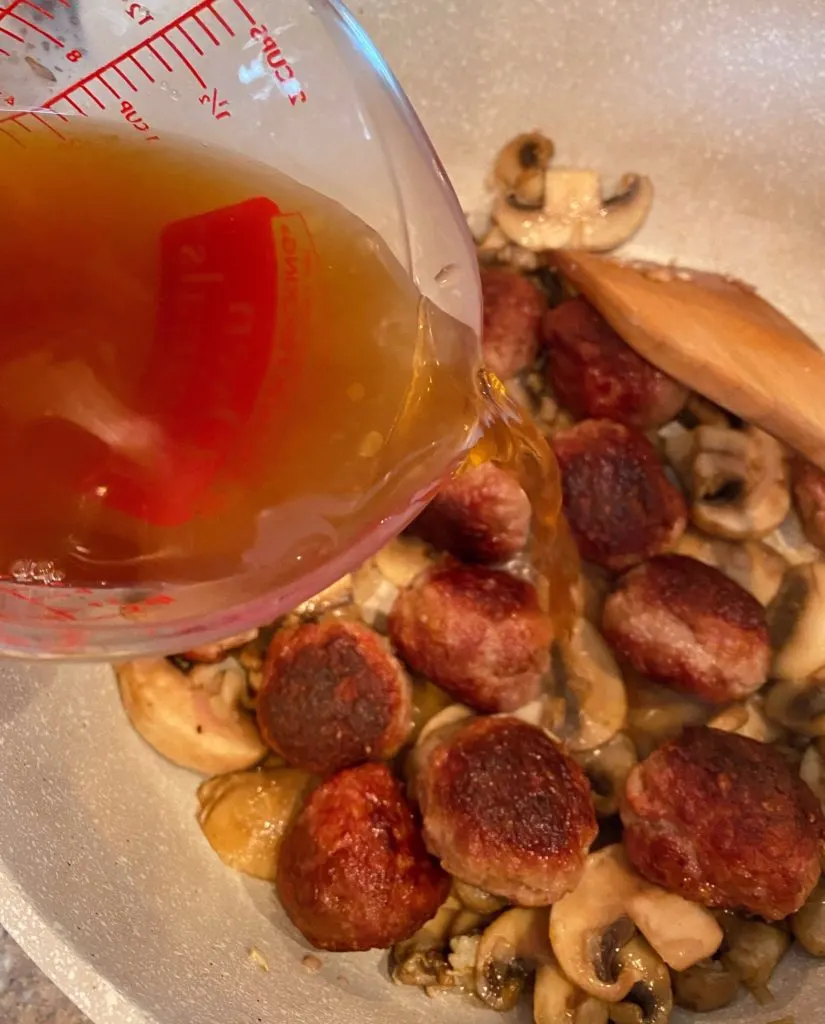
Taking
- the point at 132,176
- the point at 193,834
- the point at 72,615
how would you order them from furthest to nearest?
the point at 193,834
the point at 132,176
the point at 72,615

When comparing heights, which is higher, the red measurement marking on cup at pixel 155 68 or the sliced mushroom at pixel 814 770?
the red measurement marking on cup at pixel 155 68

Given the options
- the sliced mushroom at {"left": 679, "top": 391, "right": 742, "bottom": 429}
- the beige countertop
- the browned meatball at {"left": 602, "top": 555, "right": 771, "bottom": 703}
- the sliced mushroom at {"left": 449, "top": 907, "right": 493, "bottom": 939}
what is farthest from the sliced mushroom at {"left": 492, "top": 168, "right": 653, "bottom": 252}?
the beige countertop

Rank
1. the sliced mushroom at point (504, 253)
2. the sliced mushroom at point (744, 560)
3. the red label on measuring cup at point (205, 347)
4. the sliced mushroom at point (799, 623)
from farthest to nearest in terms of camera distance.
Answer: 1. the sliced mushroom at point (504, 253)
2. the sliced mushroom at point (744, 560)
3. the sliced mushroom at point (799, 623)
4. the red label on measuring cup at point (205, 347)

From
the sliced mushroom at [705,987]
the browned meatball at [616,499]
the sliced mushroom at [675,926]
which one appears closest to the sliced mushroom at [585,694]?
the browned meatball at [616,499]

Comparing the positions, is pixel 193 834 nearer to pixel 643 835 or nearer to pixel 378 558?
pixel 378 558

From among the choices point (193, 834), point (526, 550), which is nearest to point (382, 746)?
point (193, 834)

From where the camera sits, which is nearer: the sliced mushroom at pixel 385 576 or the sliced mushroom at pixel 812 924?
the sliced mushroom at pixel 812 924

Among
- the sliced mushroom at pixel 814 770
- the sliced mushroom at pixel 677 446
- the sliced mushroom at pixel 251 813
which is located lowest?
the sliced mushroom at pixel 814 770

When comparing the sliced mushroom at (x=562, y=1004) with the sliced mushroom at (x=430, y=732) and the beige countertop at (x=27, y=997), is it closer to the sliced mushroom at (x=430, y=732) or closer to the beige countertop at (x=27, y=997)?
the sliced mushroom at (x=430, y=732)
